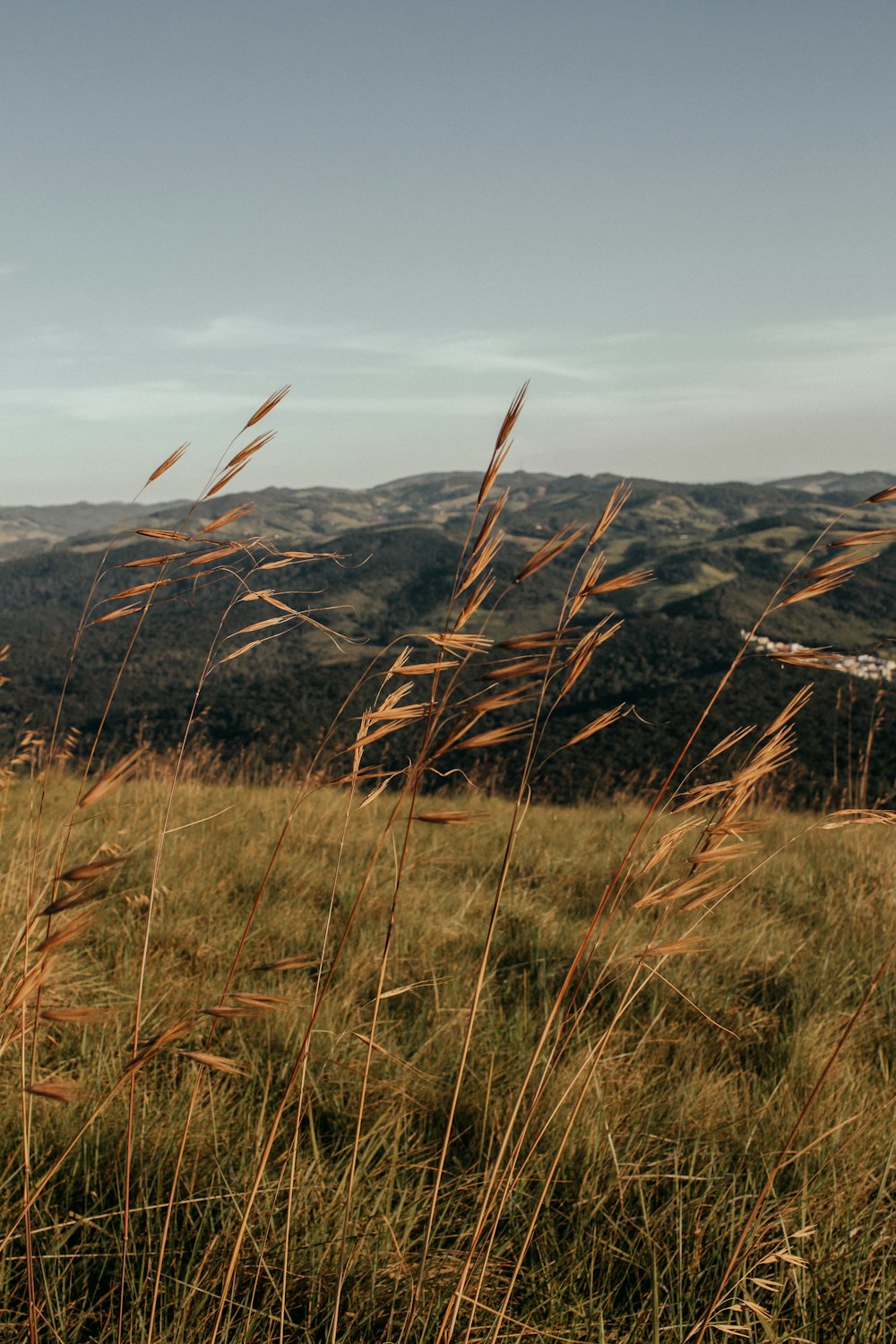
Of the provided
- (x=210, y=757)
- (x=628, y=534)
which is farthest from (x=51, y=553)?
(x=210, y=757)

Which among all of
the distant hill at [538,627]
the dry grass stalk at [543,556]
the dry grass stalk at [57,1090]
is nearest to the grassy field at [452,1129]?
the dry grass stalk at [57,1090]

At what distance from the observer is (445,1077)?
2215mm

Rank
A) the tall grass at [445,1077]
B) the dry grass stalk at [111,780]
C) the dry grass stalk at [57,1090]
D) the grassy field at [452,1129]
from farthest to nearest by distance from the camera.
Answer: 1. the grassy field at [452,1129]
2. the tall grass at [445,1077]
3. the dry grass stalk at [111,780]
4. the dry grass stalk at [57,1090]

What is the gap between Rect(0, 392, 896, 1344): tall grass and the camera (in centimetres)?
113

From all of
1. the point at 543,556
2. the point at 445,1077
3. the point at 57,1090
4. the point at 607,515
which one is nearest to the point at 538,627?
the point at 445,1077

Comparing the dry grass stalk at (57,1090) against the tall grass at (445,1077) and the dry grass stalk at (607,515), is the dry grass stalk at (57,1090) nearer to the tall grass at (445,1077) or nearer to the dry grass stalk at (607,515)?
the tall grass at (445,1077)

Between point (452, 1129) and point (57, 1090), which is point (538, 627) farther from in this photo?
point (57, 1090)

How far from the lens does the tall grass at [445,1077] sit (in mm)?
1128

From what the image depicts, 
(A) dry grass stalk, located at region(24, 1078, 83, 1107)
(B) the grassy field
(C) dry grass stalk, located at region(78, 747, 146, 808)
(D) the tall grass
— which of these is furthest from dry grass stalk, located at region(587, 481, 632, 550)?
(A) dry grass stalk, located at region(24, 1078, 83, 1107)

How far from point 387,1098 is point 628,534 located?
162 metres

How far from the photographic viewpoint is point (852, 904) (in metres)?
3.77

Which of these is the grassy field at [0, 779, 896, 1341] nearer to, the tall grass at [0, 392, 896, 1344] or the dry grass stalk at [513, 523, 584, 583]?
the tall grass at [0, 392, 896, 1344]

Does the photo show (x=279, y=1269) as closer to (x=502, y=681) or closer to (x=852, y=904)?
(x=502, y=681)

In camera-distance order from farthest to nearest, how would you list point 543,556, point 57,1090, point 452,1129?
point 452,1129 < point 543,556 < point 57,1090
